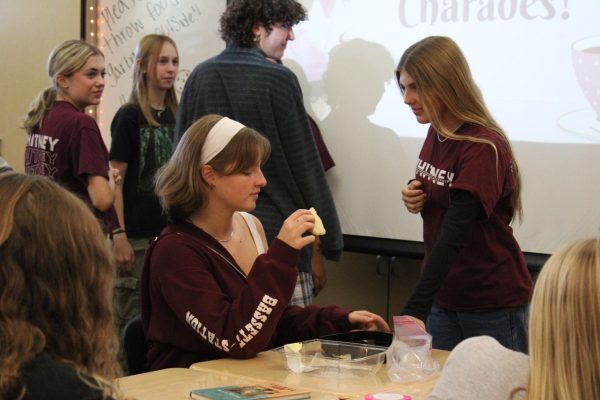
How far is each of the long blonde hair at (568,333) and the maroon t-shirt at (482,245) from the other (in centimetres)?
114

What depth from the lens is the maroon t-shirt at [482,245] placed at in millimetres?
2514

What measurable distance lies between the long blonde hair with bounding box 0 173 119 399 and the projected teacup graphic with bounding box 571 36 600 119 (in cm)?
249

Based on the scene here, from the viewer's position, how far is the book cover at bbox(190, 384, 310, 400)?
5.80 feet

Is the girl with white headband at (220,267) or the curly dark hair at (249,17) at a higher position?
the curly dark hair at (249,17)

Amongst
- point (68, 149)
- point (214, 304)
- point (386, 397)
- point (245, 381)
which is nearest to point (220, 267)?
point (214, 304)

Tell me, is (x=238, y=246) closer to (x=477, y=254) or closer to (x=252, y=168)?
(x=252, y=168)

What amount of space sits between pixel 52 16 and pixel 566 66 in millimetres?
3239

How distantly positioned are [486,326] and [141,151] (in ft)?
6.13

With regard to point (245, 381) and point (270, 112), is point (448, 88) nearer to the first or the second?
point (270, 112)

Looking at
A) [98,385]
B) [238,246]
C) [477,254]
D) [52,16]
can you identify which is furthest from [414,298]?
[52,16]

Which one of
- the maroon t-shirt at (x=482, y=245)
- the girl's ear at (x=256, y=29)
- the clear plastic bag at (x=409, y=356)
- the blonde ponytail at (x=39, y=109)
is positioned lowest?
the clear plastic bag at (x=409, y=356)

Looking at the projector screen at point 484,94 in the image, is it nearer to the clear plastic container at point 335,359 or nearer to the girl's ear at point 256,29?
the girl's ear at point 256,29

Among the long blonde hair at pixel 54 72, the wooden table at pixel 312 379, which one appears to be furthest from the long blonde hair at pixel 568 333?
the long blonde hair at pixel 54 72

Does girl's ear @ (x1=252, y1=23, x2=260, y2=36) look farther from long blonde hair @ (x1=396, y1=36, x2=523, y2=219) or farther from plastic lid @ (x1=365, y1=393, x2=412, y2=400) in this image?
plastic lid @ (x1=365, y1=393, x2=412, y2=400)
